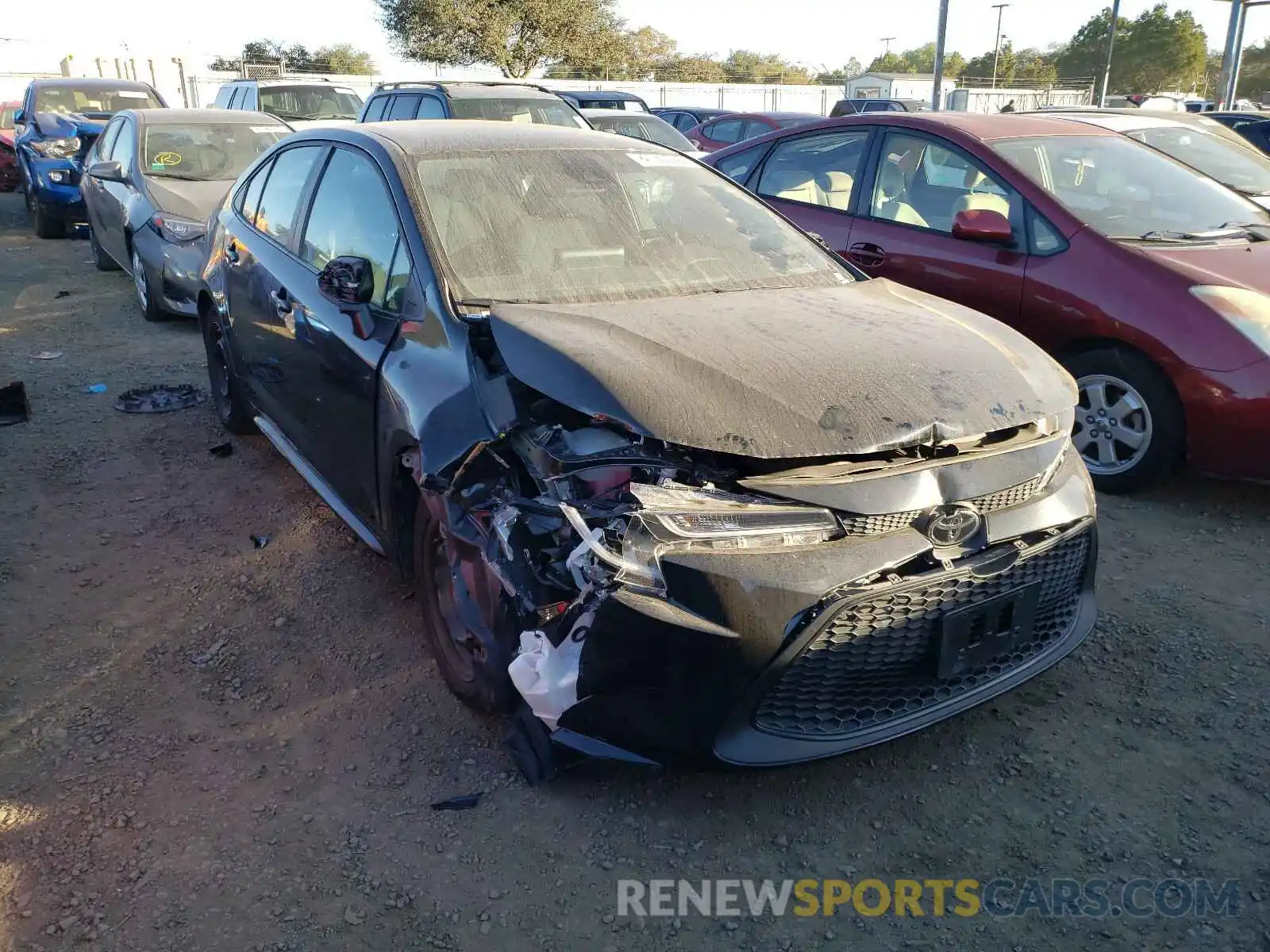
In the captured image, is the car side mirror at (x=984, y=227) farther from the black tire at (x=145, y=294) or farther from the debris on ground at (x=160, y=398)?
the black tire at (x=145, y=294)

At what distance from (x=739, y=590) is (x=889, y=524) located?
440mm

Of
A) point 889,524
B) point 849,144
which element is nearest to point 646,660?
point 889,524

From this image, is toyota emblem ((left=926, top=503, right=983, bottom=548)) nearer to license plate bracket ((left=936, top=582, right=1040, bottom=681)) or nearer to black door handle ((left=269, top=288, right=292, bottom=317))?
license plate bracket ((left=936, top=582, right=1040, bottom=681))

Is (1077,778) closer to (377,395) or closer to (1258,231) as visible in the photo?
(377,395)

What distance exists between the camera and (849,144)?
5.95 m

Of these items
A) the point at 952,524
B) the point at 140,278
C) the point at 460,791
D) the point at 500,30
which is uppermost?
the point at 500,30

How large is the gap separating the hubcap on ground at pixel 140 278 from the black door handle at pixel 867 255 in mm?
5535

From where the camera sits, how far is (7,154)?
17.3 metres

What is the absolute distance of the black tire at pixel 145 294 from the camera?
7766mm

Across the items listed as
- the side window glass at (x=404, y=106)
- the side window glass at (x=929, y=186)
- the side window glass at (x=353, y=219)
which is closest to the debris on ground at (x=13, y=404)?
the side window glass at (x=353, y=219)

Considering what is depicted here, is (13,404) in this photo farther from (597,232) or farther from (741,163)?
(741,163)

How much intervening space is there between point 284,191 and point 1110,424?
392 centimetres

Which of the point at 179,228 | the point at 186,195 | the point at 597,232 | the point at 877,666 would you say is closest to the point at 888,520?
the point at 877,666

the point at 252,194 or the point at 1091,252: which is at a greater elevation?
the point at 252,194
